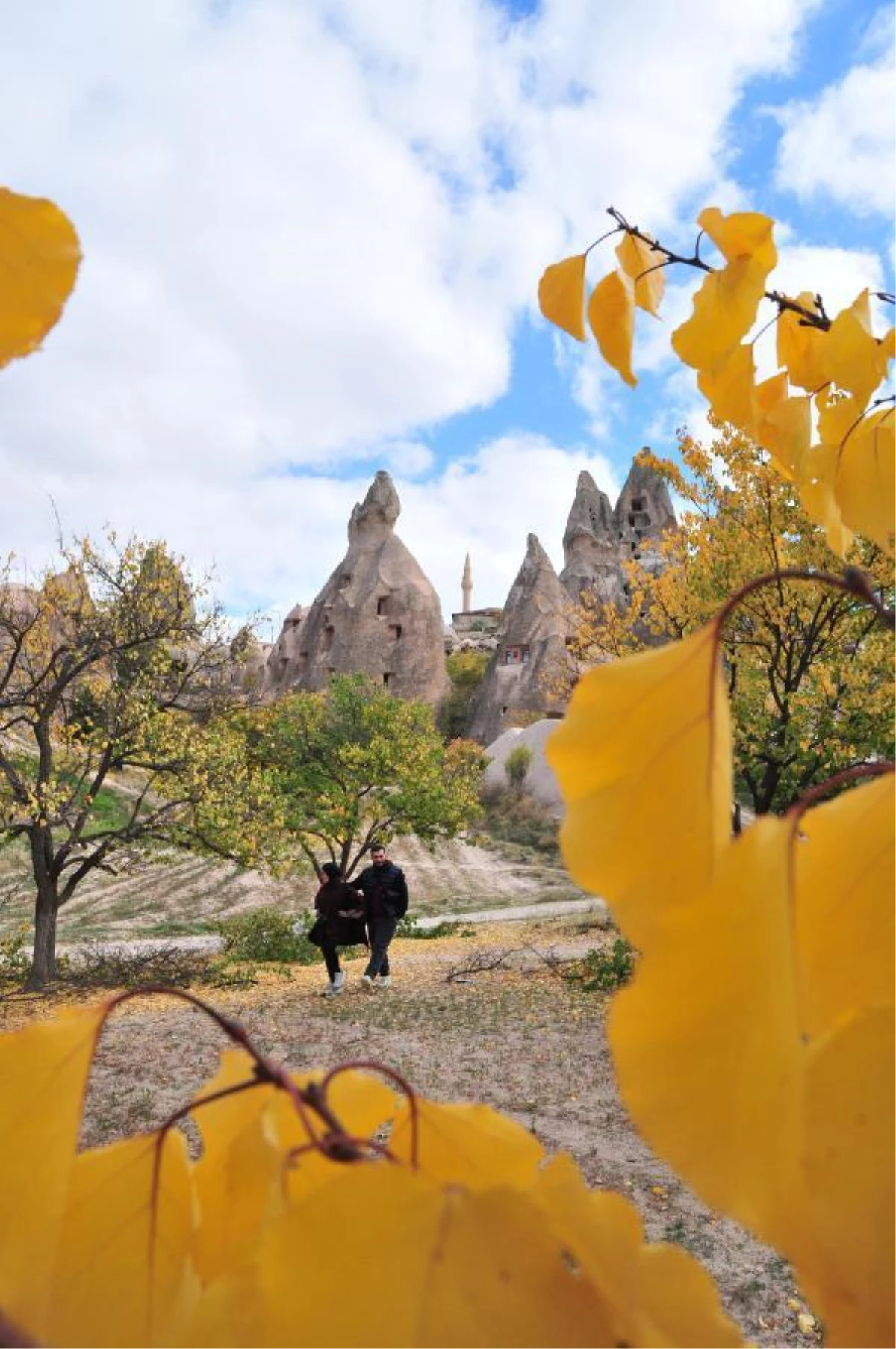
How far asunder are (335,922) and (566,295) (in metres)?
7.30

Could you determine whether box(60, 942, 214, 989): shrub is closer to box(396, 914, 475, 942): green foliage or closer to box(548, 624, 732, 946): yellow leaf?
box(396, 914, 475, 942): green foliage

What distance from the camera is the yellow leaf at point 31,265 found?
317 millimetres

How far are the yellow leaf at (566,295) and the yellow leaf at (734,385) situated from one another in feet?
0.33

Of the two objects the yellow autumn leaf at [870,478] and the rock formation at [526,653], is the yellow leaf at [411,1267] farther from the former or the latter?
the rock formation at [526,653]

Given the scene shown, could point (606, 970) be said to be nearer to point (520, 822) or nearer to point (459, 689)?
point (520, 822)

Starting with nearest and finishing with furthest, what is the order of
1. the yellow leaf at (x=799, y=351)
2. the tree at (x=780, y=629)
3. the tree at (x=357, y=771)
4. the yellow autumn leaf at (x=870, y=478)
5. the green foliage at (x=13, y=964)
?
the yellow autumn leaf at (x=870, y=478), the yellow leaf at (x=799, y=351), the tree at (x=780, y=629), the green foliage at (x=13, y=964), the tree at (x=357, y=771)

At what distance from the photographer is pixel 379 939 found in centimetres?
768

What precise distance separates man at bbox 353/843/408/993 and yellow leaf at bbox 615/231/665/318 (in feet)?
23.5

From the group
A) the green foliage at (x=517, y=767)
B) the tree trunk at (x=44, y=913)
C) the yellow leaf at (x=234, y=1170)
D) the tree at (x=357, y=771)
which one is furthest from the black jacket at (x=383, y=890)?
the green foliage at (x=517, y=767)

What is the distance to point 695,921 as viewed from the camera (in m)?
0.21

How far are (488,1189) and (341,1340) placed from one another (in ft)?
0.15

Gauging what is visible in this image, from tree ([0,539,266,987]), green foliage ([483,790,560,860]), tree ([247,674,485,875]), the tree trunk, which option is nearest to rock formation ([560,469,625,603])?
green foliage ([483,790,560,860])

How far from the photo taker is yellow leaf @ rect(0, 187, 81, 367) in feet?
1.04

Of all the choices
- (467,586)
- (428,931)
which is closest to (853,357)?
(428,931)
